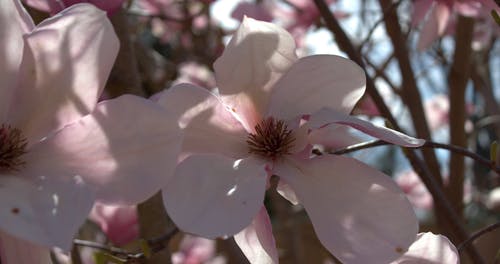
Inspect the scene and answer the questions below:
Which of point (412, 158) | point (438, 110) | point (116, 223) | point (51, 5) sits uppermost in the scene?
point (51, 5)

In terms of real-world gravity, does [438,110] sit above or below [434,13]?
below

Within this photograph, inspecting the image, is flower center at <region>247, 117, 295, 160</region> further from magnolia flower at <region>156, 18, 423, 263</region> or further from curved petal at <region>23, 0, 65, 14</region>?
curved petal at <region>23, 0, 65, 14</region>

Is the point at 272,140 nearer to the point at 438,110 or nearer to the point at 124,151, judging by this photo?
the point at 124,151

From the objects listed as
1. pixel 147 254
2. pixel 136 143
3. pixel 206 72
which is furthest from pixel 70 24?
pixel 206 72

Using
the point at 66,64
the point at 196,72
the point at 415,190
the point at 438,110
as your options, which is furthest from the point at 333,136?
the point at 438,110

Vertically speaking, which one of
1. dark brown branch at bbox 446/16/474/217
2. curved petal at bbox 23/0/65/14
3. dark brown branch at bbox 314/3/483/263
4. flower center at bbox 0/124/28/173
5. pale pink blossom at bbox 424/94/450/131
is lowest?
pale pink blossom at bbox 424/94/450/131

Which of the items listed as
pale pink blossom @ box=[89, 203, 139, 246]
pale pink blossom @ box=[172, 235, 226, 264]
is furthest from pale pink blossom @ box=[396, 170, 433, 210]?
pale pink blossom @ box=[89, 203, 139, 246]

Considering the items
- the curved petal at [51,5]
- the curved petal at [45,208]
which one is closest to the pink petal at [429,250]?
the curved petal at [45,208]
